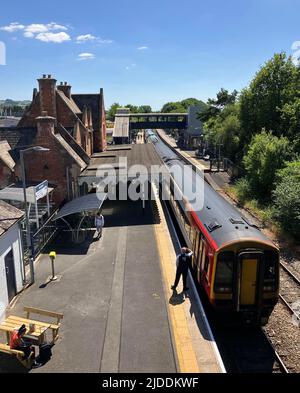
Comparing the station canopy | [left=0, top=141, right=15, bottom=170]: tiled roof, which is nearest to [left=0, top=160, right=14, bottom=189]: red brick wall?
[left=0, top=141, right=15, bottom=170]: tiled roof

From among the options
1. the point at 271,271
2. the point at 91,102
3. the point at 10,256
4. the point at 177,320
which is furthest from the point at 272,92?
the point at 10,256

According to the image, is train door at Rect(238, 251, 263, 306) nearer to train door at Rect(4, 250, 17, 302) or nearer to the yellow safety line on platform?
the yellow safety line on platform

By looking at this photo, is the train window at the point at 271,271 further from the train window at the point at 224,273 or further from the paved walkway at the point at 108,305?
the paved walkway at the point at 108,305

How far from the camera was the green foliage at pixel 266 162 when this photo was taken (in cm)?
2613

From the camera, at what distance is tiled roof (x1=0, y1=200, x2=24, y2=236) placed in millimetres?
11391

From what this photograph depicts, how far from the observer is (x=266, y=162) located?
86.3ft

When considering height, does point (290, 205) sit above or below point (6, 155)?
below

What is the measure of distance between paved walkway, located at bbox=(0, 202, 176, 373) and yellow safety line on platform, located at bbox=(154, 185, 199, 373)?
22 cm

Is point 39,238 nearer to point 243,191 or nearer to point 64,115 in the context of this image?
point 64,115

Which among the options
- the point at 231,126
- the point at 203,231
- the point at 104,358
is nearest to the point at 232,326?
the point at 203,231

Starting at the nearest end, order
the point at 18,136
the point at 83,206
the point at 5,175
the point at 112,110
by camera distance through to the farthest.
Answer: the point at 83,206, the point at 5,175, the point at 18,136, the point at 112,110

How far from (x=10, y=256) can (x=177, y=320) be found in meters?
5.84
